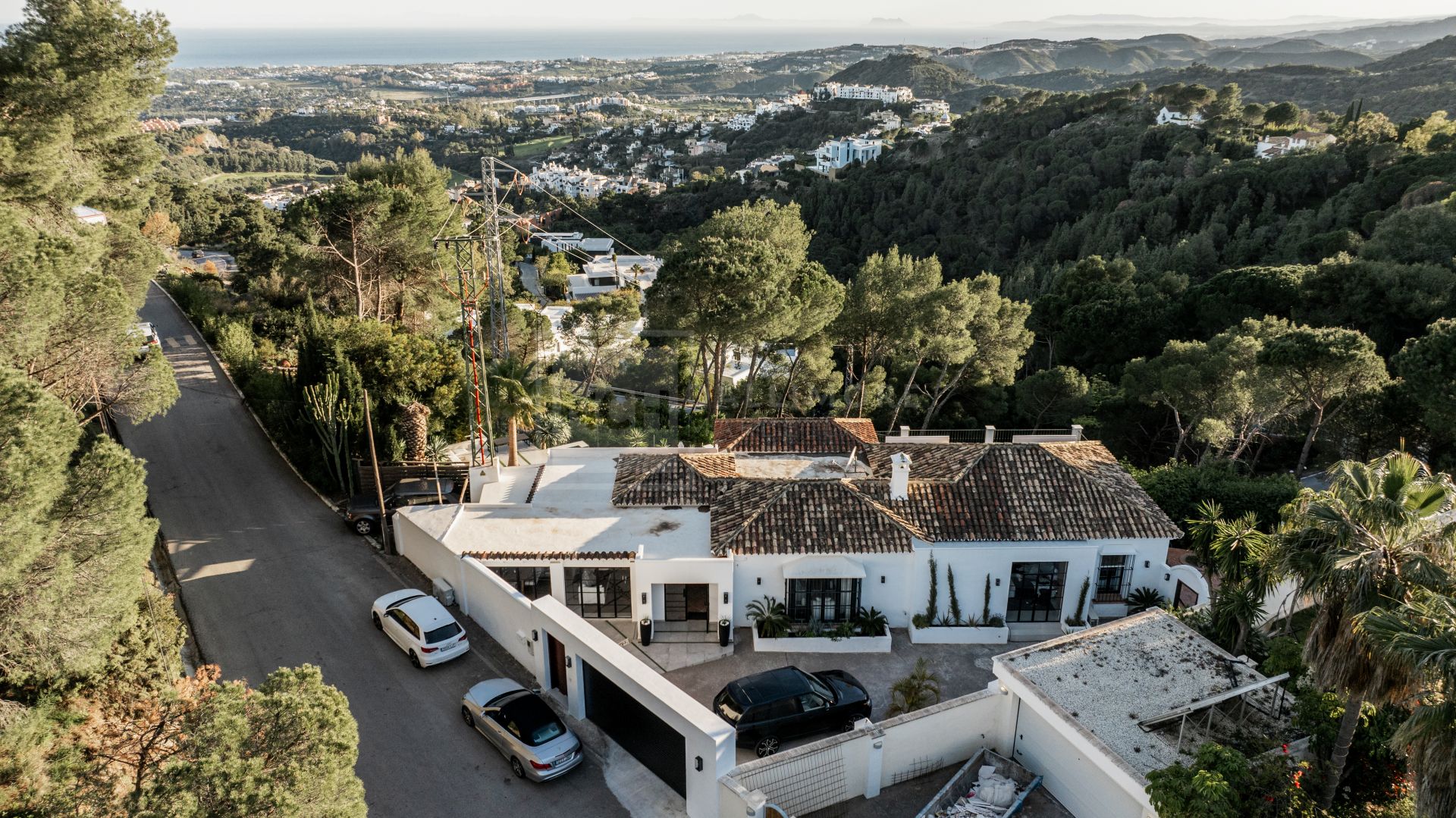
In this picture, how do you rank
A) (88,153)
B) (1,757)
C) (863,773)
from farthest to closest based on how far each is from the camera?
(88,153)
(863,773)
(1,757)

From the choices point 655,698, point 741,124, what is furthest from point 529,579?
point 741,124

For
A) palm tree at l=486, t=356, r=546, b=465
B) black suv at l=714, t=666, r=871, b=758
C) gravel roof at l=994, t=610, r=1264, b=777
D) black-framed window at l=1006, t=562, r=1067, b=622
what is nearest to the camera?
gravel roof at l=994, t=610, r=1264, b=777

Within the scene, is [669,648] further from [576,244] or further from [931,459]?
[576,244]

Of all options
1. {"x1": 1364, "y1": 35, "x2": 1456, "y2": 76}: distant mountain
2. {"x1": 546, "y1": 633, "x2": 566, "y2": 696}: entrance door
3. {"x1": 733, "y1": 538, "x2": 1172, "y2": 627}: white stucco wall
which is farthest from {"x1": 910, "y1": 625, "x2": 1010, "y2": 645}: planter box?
{"x1": 1364, "y1": 35, "x2": 1456, "y2": 76}: distant mountain

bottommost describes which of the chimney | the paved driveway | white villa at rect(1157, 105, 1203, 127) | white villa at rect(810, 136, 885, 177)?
the paved driveway

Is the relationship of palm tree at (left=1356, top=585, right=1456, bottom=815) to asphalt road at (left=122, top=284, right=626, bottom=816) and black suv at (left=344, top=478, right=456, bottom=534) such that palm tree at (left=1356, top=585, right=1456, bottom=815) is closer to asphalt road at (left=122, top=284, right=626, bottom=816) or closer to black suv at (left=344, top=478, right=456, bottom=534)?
asphalt road at (left=122, top=284, right=626, bottom=816)

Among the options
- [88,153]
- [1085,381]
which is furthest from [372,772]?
[1085,381]

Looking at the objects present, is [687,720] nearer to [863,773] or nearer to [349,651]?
[863,773]
